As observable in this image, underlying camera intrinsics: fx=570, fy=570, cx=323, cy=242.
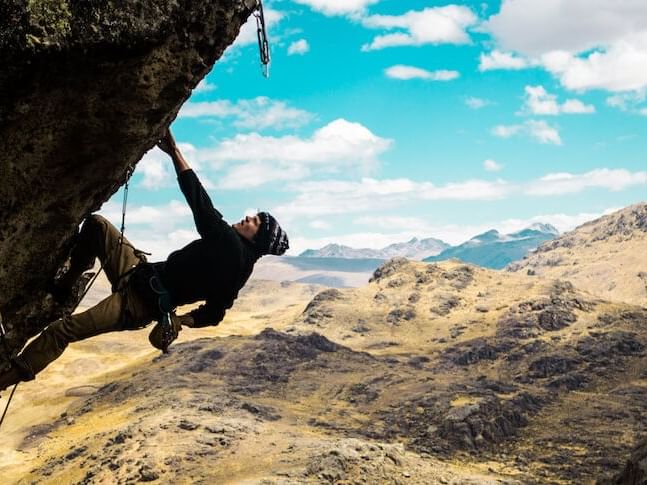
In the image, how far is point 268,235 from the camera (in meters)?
9.53

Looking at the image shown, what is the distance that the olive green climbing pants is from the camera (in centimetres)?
856

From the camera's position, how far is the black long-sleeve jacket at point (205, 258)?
869cm

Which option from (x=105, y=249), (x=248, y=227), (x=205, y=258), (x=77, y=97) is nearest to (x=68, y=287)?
(x=105, y=249)

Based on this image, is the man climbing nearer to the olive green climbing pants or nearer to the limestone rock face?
the olive green climbing pants

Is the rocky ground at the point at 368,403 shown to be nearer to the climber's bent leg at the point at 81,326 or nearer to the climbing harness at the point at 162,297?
the climbing harness at the point at 162,297

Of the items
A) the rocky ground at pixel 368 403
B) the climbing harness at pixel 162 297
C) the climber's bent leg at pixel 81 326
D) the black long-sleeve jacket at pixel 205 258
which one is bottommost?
the rocky ground at pixel 368 403

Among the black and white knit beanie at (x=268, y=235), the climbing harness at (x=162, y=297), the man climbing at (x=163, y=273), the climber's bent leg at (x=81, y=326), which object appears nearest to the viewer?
the climber's bent leg at (x=81, y=326)

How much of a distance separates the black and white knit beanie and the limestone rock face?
7.29ft

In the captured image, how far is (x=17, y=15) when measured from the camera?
6.29m

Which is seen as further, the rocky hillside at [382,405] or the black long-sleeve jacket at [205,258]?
the rocky hillside at [382,405]

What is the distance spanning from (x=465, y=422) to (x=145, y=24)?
152 feet

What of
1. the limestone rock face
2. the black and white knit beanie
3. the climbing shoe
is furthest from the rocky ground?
the limestone rock face

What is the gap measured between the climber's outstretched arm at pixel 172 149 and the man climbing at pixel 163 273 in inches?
0.6

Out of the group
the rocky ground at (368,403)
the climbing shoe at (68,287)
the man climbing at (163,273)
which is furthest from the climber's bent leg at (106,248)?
the rocky ground at (368,403)
